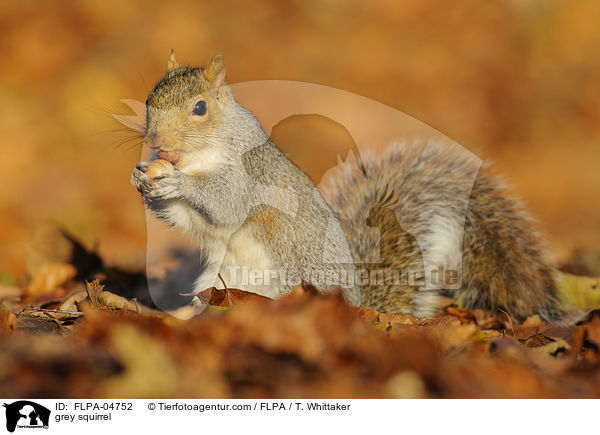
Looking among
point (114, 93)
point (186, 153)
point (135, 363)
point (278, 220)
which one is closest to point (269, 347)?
point (135, 363)

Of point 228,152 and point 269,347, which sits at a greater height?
point 228,152

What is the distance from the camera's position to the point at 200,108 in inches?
65.1

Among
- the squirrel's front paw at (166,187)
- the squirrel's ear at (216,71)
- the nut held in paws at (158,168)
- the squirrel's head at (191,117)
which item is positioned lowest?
the squirrel's front paw at (166,187)

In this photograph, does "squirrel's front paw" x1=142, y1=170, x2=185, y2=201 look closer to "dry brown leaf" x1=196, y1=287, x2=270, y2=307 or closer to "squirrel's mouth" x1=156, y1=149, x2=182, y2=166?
"squirrel's mouth" x1=156, y1=149, x2=182, y2=166

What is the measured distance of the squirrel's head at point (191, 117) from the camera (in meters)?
1.59

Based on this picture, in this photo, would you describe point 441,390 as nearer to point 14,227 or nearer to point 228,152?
point 228,152

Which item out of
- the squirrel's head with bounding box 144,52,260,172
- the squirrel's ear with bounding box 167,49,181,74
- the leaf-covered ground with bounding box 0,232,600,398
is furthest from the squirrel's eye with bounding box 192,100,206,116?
the leaf-covered ground with bounding box 0,232,600,398

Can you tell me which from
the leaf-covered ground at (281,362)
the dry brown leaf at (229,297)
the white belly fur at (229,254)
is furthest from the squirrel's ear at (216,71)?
the leaf-covered ground at (281,362)

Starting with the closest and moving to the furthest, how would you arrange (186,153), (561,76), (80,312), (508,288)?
1. (80,312)
2. (186,153)
3. (508,288)
4. (561,76)

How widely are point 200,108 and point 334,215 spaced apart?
0.57 metres

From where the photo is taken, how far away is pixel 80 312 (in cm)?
147

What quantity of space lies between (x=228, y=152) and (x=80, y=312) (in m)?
0.66

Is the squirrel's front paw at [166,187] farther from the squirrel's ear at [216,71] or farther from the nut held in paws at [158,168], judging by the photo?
the squirrel's ear at [216,71]

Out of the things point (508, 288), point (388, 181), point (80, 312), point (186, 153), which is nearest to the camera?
point (80, 312)
